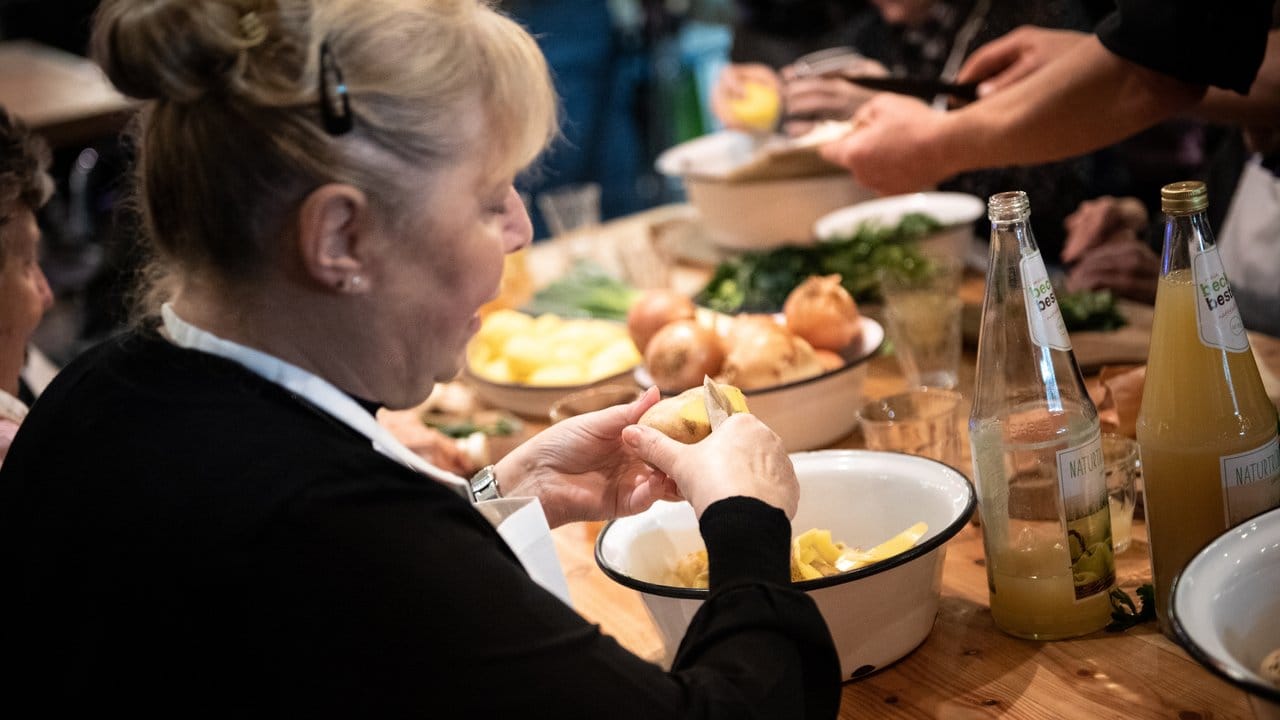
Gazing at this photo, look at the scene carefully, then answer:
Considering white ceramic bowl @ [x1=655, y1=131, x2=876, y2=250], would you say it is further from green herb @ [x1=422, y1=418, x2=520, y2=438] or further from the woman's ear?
the woman's ear

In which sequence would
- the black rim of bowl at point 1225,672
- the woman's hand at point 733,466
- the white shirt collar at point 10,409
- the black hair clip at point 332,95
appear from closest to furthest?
the black rim of bowl at point 1225,672
the black hair clip at point 332,95
the woman's hand at point 733,466
the white shirt collar at point 10,409

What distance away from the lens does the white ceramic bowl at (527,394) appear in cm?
207

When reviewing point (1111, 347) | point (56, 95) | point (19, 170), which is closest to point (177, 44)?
point (19, 170)

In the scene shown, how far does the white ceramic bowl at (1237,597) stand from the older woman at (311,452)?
0.89 feet

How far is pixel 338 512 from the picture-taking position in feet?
2.70

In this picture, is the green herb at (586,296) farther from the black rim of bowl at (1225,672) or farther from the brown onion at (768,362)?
the black rim of bowl at (1225,672)

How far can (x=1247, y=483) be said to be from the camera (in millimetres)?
1072

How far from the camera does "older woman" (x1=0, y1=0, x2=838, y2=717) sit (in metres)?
0.81

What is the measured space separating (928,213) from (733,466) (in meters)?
1.69

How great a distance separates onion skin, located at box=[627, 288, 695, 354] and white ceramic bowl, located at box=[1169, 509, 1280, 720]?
3.71 feet

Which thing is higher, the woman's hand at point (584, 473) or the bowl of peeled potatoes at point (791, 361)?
the woman's hand at point (584, 473)

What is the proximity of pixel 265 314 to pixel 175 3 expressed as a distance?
0.23 m

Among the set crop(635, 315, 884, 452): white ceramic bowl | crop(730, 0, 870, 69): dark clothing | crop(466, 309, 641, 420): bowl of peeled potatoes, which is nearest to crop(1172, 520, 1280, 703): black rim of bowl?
crop(635, 315, 884, 452): white ceramic bowl

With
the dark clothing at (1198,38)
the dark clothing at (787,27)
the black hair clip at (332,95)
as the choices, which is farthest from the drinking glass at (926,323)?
the dark clothing at (787,27)
